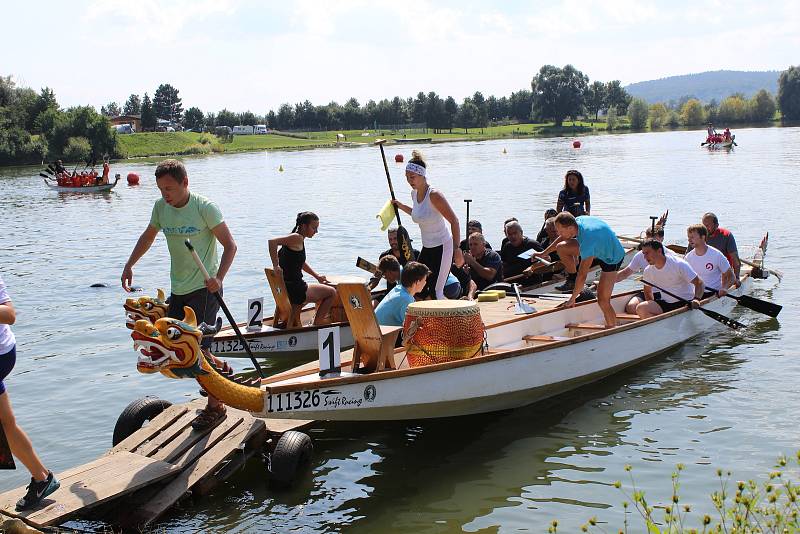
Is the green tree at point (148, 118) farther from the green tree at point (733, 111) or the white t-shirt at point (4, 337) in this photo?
the white t-shirt at point (4, 337)

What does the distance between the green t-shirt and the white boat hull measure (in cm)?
114

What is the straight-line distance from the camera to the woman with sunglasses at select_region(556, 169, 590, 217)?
15.0 m

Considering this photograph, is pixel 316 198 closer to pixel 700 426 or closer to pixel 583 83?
pixel 700 426

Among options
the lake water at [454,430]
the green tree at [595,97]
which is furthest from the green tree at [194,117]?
the lake water at [454,430]

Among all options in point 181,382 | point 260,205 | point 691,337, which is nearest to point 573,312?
point 691,337

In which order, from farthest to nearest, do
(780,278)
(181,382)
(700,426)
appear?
(780,278) → (181,382) → (700,426)

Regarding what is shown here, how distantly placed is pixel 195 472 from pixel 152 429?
2.51 feet

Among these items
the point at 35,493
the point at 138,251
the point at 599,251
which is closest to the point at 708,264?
the point at 599,251

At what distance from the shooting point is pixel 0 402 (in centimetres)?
568

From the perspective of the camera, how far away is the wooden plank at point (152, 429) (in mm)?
7270

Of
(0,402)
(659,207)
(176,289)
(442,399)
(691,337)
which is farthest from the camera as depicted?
(659,207)

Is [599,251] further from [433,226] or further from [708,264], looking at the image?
[708,264]

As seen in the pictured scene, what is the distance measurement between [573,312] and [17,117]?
88.5 metres

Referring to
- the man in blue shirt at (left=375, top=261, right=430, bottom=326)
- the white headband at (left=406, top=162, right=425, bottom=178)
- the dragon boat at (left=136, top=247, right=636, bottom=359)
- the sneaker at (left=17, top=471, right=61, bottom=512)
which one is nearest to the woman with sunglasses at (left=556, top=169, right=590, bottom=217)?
the dragon boat at (left=136, top=247, right=636, bottom=359)
